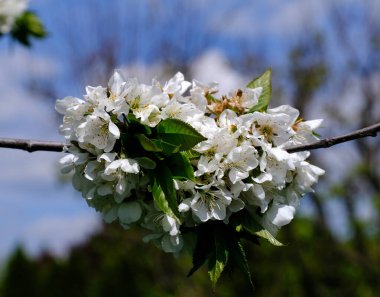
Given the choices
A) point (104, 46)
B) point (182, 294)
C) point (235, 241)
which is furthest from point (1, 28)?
point (104, 46)

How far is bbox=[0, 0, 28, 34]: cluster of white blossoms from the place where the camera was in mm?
3113

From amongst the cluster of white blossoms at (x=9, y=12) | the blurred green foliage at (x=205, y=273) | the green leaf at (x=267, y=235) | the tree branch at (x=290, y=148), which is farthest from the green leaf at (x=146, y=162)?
the blurred green foliage at (x=205, y=273)

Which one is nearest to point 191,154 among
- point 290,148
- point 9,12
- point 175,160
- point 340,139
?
point 175,160

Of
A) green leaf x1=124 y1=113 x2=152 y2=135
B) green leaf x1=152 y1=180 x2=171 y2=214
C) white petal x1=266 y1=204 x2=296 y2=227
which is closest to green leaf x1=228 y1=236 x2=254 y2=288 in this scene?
white petal x1=266 y1=204 x2=296 y2=227

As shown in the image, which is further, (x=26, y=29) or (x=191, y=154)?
(x=26, y=29)

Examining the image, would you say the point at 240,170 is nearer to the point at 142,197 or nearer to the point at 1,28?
the point at 142,197

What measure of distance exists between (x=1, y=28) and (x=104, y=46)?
26.8ft

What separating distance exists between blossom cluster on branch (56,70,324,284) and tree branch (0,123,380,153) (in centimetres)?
3

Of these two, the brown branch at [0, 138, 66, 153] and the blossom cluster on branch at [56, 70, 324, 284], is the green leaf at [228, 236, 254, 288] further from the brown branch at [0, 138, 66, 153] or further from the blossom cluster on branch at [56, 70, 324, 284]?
the brown branch at [0, 138, 66, 153]

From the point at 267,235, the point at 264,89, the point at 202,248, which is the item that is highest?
the point at 264,89

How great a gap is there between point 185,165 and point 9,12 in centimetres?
211

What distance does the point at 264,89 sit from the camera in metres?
1.67

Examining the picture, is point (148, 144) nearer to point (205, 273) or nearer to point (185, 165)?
point (185, 165)

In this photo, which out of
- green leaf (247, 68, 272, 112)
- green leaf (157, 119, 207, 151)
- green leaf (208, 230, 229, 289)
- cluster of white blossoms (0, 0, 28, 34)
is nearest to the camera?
green leaf (157, 119, 207, 151)
